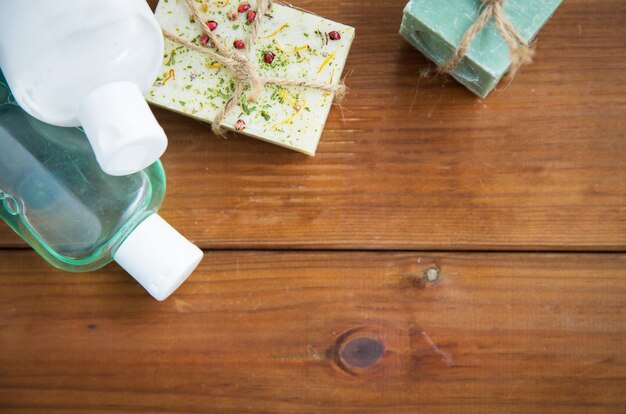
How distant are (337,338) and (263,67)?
27 centimetres

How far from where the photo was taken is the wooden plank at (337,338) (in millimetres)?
600

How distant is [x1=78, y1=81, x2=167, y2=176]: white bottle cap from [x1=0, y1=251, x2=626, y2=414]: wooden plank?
17 centimetres

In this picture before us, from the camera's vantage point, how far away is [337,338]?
0.60 m

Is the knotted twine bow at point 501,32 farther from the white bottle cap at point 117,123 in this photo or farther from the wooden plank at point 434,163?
the white bottle cap at point 117,123

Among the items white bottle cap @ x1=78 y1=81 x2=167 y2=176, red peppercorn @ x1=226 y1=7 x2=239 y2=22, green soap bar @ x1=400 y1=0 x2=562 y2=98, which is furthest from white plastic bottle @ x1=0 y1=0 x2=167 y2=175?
green soap bar @ x1=400 y1=0 x2=562 y2=98

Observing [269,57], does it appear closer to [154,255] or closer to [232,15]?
[232,15]

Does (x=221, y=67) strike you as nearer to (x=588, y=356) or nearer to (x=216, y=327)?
(x=216, y=327)

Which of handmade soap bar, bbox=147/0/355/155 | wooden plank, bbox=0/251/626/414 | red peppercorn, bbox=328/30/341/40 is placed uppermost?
red peppercorn, bbox=328/30/341/40

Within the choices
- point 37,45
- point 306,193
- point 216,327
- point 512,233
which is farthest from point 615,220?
point 37,45

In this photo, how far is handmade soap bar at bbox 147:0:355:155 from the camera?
57cm

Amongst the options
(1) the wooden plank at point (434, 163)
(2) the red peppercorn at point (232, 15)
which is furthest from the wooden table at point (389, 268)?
(2) the red peppercorn at point (232, 15)

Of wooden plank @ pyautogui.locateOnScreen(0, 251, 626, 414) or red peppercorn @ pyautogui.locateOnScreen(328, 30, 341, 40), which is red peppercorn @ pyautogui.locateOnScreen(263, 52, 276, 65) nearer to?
red peppercorn @ pyautogui.locateOnScreen(328, 30, 341, 40)

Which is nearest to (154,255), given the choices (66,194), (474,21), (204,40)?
(66,194)

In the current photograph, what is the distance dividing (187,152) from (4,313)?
0.24m
